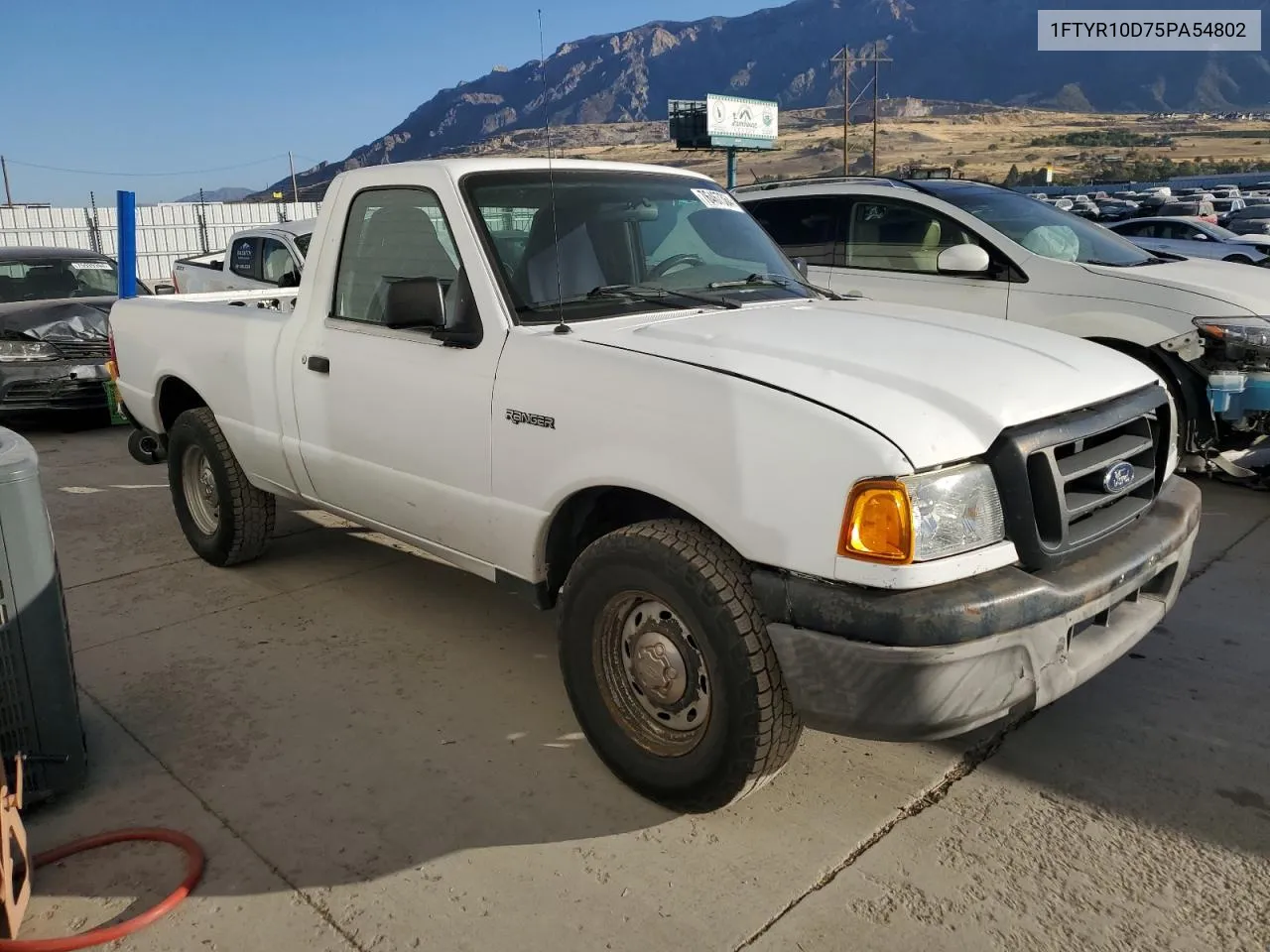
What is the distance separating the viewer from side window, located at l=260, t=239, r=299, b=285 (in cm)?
1052

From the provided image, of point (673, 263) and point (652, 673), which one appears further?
point (673, 263)

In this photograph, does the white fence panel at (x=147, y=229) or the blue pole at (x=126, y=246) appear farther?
the white fence panel at (x=147, y=229)

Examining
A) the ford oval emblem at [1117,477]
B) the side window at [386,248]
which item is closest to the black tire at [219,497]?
the side window at [386,248]

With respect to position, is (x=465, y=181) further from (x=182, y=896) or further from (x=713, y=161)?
(x=713, y=161)

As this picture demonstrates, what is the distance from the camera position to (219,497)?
199 inches

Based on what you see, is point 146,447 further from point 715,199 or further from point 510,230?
point 715,199

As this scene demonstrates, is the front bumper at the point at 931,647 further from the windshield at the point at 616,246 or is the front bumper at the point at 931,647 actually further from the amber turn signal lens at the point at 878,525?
the windshield at the point at 616,246

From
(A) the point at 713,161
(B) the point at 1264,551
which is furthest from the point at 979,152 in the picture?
(B) the point at 1264,551

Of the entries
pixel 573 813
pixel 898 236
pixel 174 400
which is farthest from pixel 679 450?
pixel 898 236

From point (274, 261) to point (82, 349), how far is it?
2154mm

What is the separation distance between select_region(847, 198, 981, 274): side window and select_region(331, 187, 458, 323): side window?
4.09m

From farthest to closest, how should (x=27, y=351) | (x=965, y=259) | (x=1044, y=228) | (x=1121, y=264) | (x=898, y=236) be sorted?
(x=27, y=351)
(x=898, y=236)
(x=1044, y=228)
(x=1121, y=264)
(x=965, y=259)

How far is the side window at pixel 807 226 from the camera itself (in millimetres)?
7371

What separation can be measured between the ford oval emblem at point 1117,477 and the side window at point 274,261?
29.9 feet
